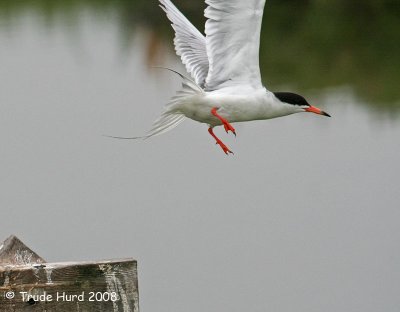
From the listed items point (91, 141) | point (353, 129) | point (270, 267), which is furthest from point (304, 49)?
point (270, 267)

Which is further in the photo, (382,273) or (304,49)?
(304,49)

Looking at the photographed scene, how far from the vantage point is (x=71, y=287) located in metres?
2.46

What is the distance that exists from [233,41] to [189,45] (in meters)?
0.76

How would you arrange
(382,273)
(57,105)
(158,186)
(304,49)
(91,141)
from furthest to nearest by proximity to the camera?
(304,49), (57,105), (91,141), (158,186), (382,273)

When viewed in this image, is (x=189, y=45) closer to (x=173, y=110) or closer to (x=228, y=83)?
(x=228, y=83)

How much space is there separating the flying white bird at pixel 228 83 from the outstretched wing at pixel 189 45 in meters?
0.29

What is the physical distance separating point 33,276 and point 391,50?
361 inches

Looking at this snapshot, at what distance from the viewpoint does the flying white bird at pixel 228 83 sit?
14.4 feet

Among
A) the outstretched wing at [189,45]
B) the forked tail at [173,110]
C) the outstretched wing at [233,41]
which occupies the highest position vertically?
the outstretched wing at [189,45]

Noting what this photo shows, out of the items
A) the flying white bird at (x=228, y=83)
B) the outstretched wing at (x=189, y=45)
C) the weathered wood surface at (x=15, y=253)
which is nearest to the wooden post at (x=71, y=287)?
the weathered wood surface at (x=15, y=253)

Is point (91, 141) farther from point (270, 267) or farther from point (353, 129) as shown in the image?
point (270, 267)

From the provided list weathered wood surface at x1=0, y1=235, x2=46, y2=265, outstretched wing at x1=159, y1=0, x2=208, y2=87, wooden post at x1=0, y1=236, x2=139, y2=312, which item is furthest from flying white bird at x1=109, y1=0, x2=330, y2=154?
wooden post at x1=0, y1=236, x2=139, y2=312

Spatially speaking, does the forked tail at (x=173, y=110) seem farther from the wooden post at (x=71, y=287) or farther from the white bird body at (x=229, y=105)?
the wooden post at (x=71, y=287)

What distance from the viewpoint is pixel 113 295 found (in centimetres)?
244
